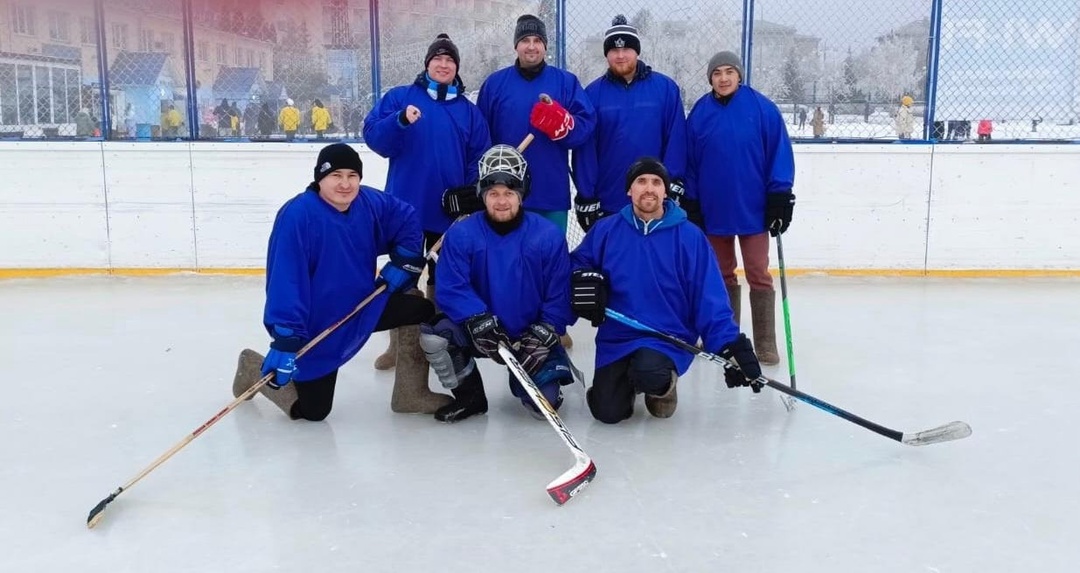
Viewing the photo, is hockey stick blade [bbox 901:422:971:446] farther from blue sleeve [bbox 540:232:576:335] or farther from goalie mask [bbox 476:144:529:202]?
goalie mask [bbox 476:144:529:202]

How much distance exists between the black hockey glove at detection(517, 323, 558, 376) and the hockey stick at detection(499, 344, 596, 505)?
0.10 metres

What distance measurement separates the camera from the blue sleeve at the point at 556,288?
3.02 meters

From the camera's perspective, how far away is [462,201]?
11.3 ft

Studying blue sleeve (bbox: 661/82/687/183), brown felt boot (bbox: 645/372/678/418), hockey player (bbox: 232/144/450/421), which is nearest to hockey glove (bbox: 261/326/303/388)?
hockey player (bbox: 232/144/450/421)

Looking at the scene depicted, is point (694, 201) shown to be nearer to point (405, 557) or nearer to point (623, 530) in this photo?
point (623, 530)

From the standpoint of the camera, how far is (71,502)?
2.39 m

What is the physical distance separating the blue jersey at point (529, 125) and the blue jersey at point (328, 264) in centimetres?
70

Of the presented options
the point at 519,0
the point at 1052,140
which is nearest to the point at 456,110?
the point at 519,0

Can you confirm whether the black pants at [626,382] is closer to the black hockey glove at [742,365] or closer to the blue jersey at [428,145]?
the black hockey glove at [742,365]

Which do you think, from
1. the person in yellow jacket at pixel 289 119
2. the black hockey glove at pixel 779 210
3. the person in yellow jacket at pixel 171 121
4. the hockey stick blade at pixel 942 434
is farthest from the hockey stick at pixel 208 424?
the person in yellow jacket at pixel 171 121

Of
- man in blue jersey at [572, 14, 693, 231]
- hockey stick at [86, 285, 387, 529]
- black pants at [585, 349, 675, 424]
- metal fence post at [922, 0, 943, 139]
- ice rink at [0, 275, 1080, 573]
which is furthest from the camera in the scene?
metal fence post at [922, 0, 943, 139]

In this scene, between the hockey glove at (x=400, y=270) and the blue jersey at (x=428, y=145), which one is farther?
the blue jersey at (x=428, y=145)

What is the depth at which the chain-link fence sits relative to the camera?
5.64 meters

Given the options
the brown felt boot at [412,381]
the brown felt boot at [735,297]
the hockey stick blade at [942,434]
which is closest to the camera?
the hockey stick blade at [942,434]
